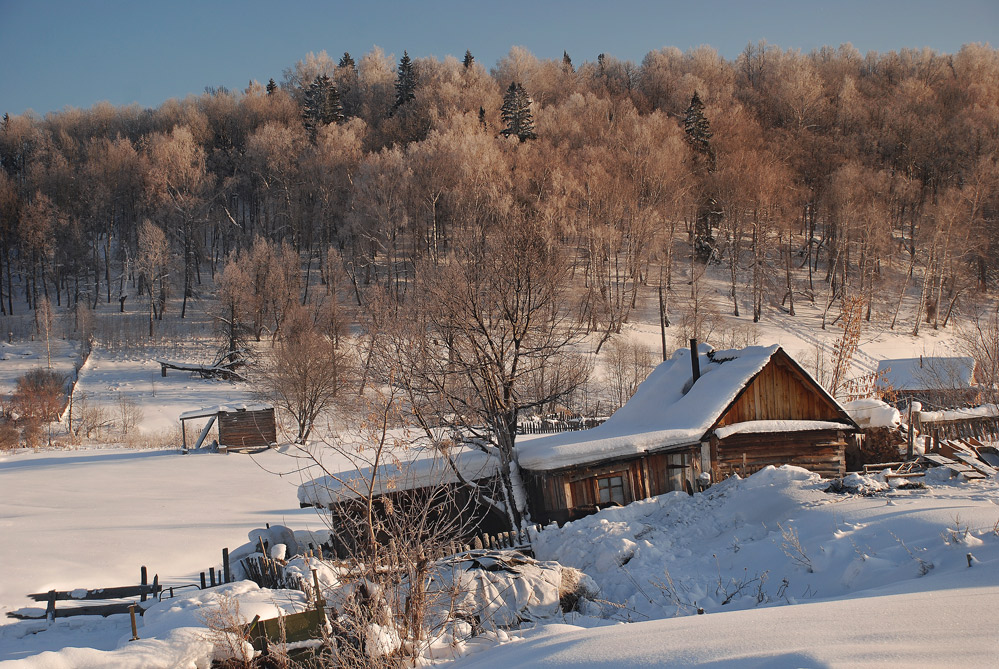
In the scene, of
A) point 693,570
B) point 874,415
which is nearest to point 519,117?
point 874,415

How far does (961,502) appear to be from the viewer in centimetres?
906

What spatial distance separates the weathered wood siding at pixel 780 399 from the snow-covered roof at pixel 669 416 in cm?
32

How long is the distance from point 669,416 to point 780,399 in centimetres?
284

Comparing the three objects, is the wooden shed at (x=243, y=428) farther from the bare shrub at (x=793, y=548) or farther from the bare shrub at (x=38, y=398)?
the bare shrub at (x=793, y=548)

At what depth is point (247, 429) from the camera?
29172 millimetres

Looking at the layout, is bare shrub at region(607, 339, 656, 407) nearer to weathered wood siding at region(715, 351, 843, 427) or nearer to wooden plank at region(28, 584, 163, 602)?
weathered wood siding at region(715, 351, 843, 427)

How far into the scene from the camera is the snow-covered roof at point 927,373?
26.7 meters

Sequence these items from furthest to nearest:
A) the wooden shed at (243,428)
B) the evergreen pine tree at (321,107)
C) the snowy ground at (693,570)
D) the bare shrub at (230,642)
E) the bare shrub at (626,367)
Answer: the evergreen pine tree at (321,107)
the bare shrub at (626,367)
the wooden shed at (243,428)
the bare shrub at (230,642)
the snowy ground at (693,570)

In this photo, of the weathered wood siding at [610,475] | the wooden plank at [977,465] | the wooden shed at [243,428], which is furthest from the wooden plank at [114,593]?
the wooden shed at [243,428]

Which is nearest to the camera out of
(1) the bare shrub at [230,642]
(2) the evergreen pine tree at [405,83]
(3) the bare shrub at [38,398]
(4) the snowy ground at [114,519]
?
(1) the bare shrub at [230,642]

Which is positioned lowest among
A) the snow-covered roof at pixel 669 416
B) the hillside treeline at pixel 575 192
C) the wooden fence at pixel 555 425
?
the wooden fence at pixel 555 425

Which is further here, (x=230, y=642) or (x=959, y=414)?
(x=959, y=414)

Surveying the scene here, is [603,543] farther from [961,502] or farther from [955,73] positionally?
[955,73]

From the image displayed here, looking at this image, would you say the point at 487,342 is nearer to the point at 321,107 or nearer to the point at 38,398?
the point at 38,398
